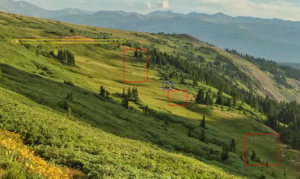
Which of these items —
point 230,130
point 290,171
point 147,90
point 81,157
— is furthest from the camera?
point 147,90

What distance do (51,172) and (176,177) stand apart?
12684mm

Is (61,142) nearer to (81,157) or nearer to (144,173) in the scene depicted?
(81,157)

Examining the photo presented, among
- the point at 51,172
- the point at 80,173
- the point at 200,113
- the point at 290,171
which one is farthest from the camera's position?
the point at 200,113

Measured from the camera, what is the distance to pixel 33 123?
23.0m

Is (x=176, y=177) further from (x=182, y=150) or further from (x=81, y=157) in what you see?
(x=182, y=150)

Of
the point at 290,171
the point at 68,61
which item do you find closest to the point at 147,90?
the point at 68,61

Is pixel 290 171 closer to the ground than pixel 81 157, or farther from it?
closer to the ground

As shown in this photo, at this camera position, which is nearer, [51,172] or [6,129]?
[51,172]

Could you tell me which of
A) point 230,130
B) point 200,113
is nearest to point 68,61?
point 200,113

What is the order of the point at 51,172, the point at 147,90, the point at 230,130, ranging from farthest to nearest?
the point at 147,90 → the point at 230,130 → the point at 51,172

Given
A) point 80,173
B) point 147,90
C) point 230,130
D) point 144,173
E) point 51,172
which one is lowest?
point 230,130

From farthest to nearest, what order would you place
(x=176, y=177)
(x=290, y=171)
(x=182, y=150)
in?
(x=290, y=171)
(x=182, y=150)
(x=176, y=177)

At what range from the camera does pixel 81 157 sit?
19781 mm

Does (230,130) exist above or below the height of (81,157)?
below
